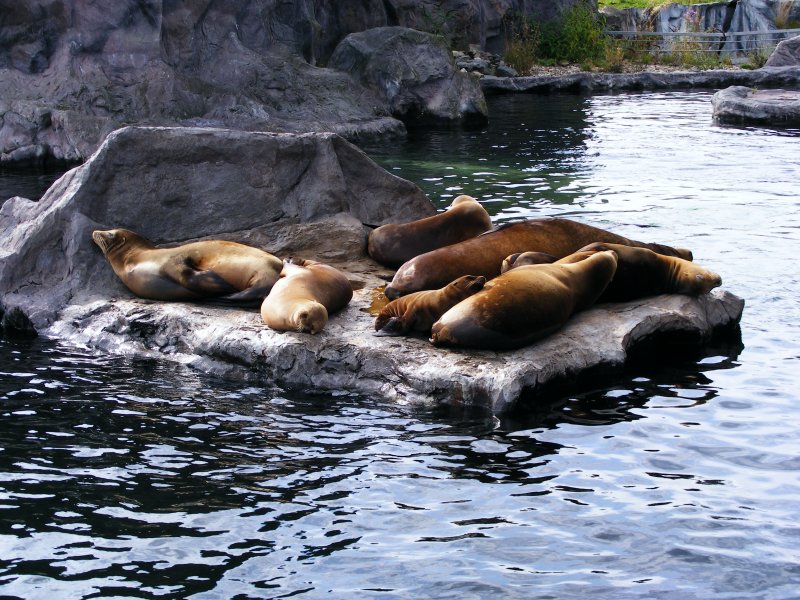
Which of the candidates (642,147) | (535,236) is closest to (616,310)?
(535,236)

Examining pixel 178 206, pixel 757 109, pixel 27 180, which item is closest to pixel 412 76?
pixel 757 109

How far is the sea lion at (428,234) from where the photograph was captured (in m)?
8.95

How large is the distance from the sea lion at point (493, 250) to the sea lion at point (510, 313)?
2.38ft

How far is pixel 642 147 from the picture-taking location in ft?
60.6

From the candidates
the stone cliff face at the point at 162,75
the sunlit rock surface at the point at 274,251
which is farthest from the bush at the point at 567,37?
the sunlit rock surface at the point at 274,251

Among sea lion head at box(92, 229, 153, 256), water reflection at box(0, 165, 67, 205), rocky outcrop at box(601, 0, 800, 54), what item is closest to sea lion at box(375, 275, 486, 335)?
sea lion head at box(92, 229, 153, 256)

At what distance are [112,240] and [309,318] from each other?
7.52 feet

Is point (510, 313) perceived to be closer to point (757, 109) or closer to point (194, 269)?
point (194, 269)

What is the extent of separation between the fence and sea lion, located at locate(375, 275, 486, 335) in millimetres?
31336

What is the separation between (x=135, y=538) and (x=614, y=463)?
8.20 feet

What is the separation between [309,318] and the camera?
22.8 feet

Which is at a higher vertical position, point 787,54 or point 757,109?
point 787,54

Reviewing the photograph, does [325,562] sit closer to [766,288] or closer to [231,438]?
[231,438]

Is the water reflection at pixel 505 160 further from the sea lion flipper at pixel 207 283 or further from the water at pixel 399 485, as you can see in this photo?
the water at pixel 399 485
